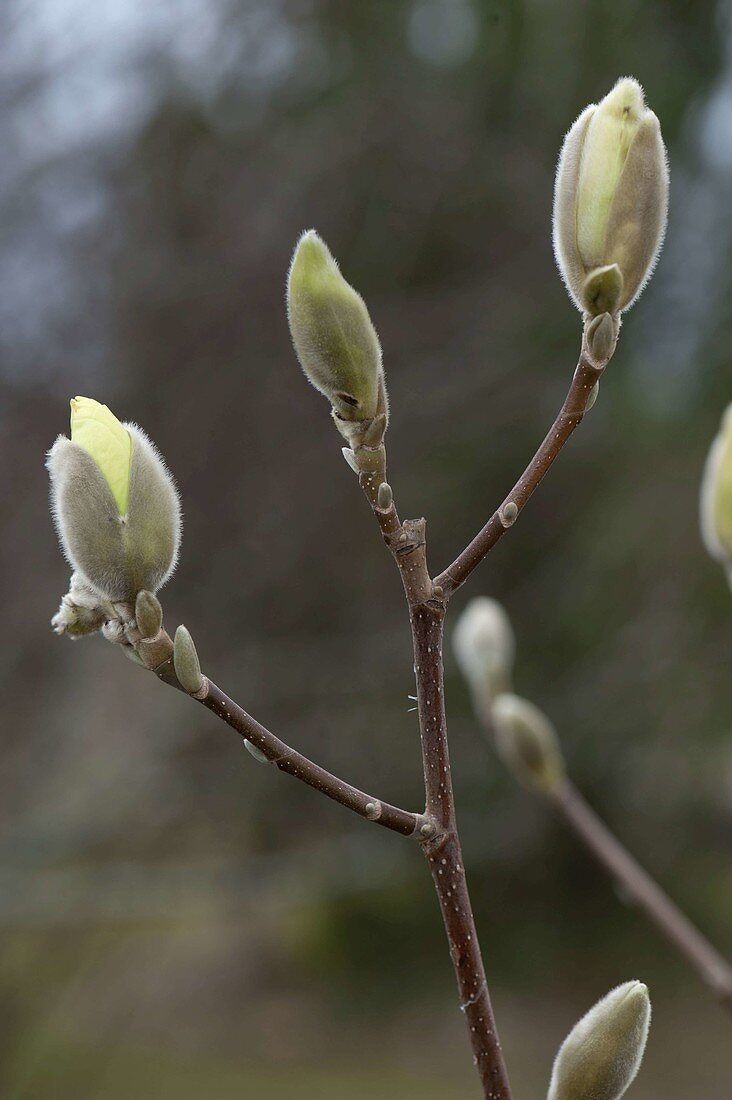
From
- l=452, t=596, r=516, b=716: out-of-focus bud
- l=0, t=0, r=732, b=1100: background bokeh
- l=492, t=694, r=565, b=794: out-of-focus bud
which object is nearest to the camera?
l=492, t=694, r=565, b=794: out-of-focus bud

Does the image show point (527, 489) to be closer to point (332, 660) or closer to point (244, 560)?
point (244, 560)

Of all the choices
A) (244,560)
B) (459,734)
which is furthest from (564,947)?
(244,560)

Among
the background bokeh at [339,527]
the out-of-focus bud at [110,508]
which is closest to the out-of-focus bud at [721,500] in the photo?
the out-of-focus bud at [110,508]

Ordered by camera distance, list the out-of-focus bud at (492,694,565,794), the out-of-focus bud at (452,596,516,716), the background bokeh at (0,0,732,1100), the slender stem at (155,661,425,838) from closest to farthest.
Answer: the slender stem at (155,661,425,838) → the out-of-focus bud at (492,694,565,794) → the out-of-focus bud at (452,596,516,716) → the background bokeh at (0,0,732,1100)

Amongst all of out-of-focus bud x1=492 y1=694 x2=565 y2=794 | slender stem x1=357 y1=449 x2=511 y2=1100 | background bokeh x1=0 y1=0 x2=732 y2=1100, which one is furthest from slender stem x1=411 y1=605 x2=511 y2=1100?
background bokeh x1=0 y1=0 x2=732 y2=1100

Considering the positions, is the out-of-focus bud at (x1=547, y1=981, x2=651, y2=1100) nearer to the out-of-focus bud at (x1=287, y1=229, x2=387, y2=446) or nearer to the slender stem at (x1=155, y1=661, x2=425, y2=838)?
the slender stem at (x1=155, y1=661, x2=425, y2=838)

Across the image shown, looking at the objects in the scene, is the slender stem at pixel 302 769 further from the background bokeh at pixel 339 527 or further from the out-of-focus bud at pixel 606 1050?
the background bokeh at pixel 339 527

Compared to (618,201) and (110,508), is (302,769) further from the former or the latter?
(618,201)
